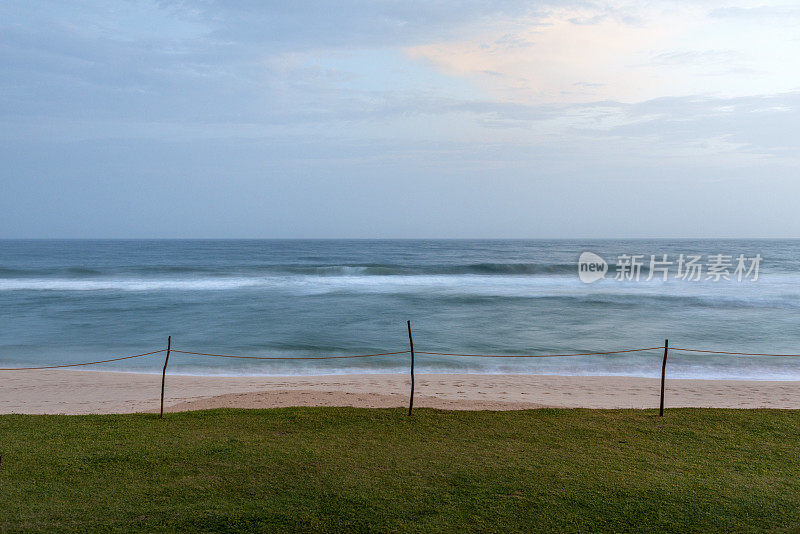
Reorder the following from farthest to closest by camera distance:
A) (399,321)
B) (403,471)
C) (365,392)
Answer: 1. (399,321)
2. (365,392)
3. (403,471)

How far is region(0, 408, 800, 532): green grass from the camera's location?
3.78 metres

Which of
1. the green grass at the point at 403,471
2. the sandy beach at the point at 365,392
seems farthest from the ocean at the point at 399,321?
the green grass at the point at 403,471

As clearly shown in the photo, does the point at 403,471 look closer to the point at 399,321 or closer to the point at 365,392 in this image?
the point at 365,392

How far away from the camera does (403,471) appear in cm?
462

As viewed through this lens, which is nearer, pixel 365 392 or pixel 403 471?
pixel 403 471

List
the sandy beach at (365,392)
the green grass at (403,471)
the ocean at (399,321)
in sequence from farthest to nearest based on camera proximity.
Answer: the ocean at (399,321)
the sandy beach at (365,392)
the green grass at (403,471)

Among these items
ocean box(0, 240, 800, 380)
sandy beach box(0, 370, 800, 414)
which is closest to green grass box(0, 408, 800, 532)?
sandy beach box(0, 370, 800, 414)

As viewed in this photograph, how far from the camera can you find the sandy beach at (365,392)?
8172 mm

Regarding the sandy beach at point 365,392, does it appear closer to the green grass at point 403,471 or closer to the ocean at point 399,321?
the ocean at point 399,321

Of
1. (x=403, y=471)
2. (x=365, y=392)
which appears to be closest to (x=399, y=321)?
(x=365, y=392)

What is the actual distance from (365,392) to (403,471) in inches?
192

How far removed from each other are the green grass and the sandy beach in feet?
5.89

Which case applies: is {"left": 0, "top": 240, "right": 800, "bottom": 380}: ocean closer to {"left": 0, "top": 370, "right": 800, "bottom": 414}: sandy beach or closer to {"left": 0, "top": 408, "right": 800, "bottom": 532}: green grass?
{"left": 0, "top": 370, "right": 800, "bottom": 414}: sandy beach

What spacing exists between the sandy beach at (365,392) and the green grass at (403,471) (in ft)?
5.89
